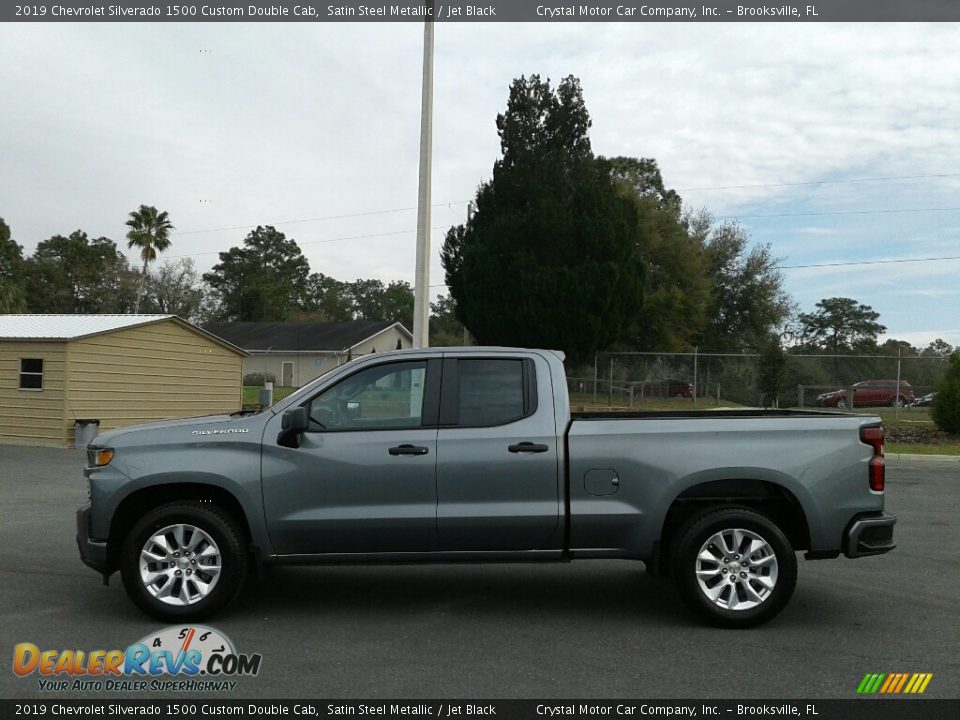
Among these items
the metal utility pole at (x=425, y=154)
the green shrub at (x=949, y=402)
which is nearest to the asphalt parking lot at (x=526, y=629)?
the metal utility pole at (x=425, y=154)

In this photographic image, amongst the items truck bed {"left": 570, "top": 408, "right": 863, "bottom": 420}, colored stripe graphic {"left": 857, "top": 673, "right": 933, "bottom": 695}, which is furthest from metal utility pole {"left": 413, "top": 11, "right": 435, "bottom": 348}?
colored stripe graphic {"left": 857, "top": 673, "right": 933, "bottom": 695}

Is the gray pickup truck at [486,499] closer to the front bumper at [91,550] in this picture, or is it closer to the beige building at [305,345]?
the front bumper at [91,550]

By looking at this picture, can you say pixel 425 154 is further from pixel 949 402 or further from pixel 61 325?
pixel 949 402

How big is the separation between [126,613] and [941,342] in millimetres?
55036

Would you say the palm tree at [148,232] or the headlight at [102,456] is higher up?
the palm tree at [148,232]

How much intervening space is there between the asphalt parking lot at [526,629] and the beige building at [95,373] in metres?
14.3

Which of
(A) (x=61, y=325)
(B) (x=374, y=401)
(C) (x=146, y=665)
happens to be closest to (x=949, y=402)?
(B) (x=374, y=401)

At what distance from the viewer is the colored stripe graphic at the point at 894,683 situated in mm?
4699

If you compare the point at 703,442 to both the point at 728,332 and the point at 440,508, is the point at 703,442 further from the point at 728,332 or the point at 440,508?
the point at 728,332

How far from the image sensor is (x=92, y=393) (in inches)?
874

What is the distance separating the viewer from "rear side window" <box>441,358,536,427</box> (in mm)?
6055

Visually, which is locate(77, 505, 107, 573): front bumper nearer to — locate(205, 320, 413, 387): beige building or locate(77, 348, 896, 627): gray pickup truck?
locate(77, 348, 896, 627): gray pickup truck

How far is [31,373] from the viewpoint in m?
22.0
